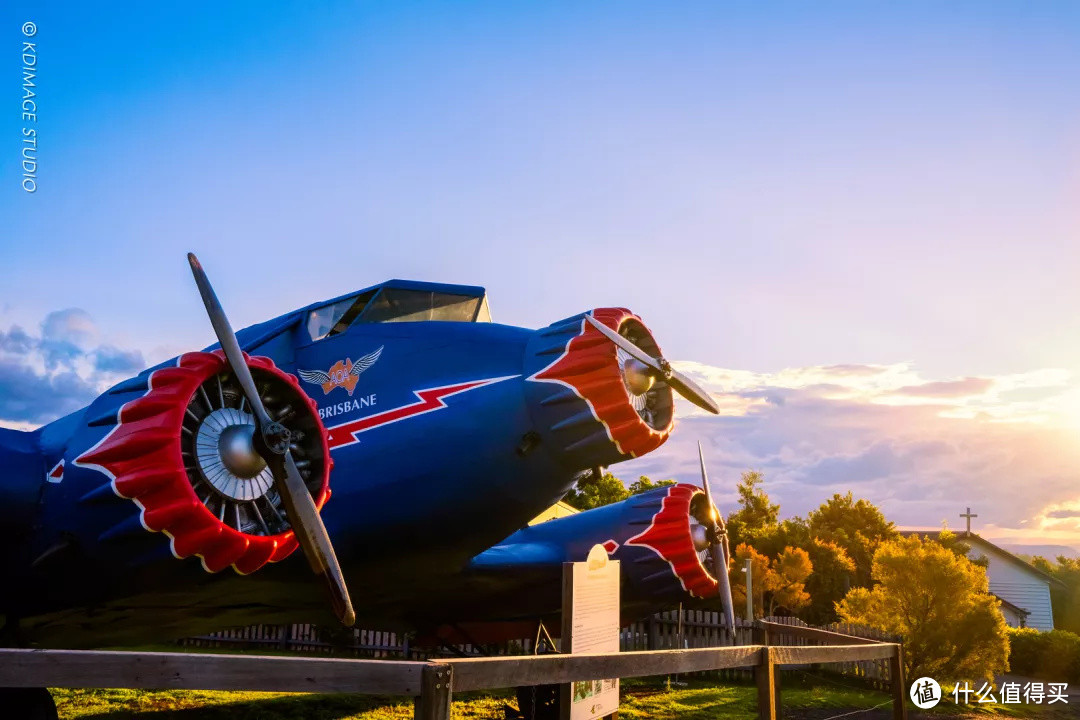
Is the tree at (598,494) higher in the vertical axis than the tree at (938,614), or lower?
higher

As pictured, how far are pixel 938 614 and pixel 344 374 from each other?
15.4 metres

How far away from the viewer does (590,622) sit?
659 centimetres

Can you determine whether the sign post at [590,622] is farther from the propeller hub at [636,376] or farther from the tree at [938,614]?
the tree at [938,614]

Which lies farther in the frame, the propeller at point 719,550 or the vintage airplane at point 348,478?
the propeller at point 719,550

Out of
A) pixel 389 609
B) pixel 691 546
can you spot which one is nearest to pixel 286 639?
pixel 389 609

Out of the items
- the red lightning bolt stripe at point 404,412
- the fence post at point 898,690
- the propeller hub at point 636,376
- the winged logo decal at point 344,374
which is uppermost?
the winged logo decal at point 344,374

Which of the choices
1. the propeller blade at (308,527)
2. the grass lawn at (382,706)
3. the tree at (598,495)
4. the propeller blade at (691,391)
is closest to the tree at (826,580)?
the tree at (598,495)

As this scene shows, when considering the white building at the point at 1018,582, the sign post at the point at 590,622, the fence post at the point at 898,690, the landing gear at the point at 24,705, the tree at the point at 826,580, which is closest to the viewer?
the sign post at the point at 590,622

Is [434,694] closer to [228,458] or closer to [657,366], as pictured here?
[228,458]

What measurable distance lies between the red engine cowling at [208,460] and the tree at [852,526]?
140ft

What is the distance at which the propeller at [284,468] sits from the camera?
7230 millimetres

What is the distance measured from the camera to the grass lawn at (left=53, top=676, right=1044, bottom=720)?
→ 11922 millimetres

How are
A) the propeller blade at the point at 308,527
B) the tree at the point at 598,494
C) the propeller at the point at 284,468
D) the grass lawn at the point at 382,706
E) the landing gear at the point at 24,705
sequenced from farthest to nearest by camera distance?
the tree at the point at 598,494, the grass lawn at the point at 382,706, the landing gear at the point at 24,705, the propeller blade at the point at 308,527, the propeller at the point at 284,468

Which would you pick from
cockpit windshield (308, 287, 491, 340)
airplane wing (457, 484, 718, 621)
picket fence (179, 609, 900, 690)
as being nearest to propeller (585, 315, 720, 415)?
cockpit windshield (308, 287, 491, 340)
